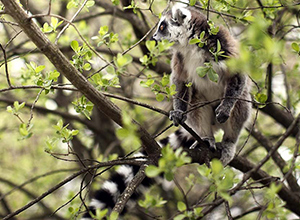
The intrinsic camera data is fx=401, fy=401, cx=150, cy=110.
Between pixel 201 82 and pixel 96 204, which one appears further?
pixel 201 82

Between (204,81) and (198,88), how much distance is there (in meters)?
0.11

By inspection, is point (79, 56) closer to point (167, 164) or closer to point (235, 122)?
point (167, 164)

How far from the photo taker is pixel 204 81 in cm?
418

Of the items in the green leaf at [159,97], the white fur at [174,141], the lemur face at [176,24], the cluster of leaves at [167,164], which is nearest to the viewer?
the cluster of leaves at [167,164]

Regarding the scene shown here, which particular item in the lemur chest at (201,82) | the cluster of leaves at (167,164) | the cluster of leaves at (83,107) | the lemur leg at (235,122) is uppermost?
the cluster of leaves at (83,107)

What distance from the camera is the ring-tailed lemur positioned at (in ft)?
12.5

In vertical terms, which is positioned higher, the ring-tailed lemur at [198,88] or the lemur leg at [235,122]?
the ring-tailed lemur at [198,88]

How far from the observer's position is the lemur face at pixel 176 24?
401 cm

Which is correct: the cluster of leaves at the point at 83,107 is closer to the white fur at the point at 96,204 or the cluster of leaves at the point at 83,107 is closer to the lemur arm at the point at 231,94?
the white fur at the point at 96,204

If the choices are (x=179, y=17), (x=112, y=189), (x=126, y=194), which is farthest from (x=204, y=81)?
(x=126, y=194)

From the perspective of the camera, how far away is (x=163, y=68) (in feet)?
16.9

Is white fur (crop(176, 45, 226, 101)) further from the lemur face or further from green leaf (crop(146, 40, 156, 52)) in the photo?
green leaf (crop(146, 40, 156, 52))

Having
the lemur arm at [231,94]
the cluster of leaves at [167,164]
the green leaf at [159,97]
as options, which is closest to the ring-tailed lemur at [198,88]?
the lemur arm at [231,94]

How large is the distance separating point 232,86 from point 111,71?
5.94ft
